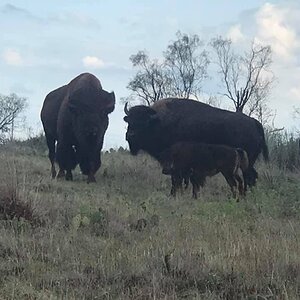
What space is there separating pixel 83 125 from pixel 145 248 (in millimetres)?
9469

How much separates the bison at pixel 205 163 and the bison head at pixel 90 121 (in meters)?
2.23

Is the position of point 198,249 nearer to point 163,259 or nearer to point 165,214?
point 163,259

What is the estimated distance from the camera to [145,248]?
8133mm

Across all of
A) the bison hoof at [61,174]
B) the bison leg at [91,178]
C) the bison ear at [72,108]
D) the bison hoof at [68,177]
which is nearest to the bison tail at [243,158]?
the bison leg at [91,178]

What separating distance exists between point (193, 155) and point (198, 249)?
7.71 metres

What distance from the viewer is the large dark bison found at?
17.3 m

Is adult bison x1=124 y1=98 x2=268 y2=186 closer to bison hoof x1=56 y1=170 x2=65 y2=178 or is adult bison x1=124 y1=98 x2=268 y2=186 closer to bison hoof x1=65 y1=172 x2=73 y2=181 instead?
bison hoof x1=65 y1=172 x2=73 y2=181

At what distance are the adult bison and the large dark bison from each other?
0.84 meters

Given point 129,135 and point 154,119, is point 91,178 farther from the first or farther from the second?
point 154,119

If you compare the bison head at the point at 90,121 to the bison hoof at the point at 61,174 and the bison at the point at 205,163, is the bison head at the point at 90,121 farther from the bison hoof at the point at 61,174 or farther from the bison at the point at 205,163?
the bison at the point at 205,163

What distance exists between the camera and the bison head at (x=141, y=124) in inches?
703

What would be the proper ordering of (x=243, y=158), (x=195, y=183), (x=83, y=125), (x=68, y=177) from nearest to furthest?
(x=195, y=183)
(x=243, y=158)
(x=83, y=125)
(x=68, y=177)

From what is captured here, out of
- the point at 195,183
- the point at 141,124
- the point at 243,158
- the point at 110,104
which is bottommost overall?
the point at 195,183

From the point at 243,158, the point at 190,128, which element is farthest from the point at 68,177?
the point at 243,158
